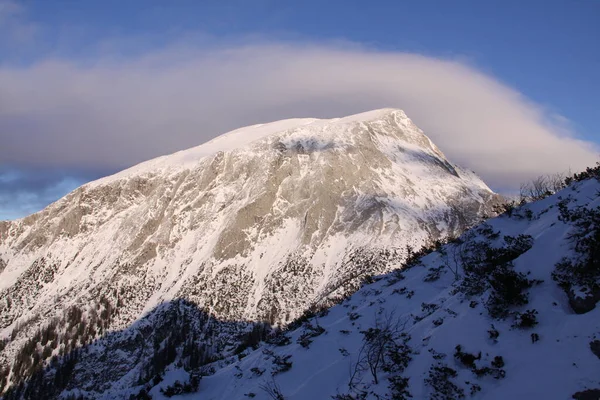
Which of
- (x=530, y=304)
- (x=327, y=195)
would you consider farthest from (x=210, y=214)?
(x=530, y=304)

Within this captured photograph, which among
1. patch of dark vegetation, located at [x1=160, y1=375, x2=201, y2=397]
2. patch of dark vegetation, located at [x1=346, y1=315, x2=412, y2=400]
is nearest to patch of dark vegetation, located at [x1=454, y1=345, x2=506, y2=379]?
patch of dark vegetation, located at [x1=346, y1=315, x2=412, y2=400]

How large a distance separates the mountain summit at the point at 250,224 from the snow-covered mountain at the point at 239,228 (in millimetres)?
374

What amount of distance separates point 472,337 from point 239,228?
95624 mm

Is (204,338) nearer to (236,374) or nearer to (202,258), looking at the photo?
(202,258)

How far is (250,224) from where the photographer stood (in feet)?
350

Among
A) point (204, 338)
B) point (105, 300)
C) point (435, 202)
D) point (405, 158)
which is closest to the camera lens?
point (204, 338)

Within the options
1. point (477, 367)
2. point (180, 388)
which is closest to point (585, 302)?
point (477, 367)

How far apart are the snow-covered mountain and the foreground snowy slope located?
54.0 meters

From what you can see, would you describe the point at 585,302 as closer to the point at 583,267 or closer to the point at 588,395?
the point at 583,267

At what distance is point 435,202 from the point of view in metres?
107

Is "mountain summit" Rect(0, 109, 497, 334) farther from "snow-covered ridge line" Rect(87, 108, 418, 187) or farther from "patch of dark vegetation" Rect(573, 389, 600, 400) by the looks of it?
"patch of dark vegetation" Rect(573, 389, 600, 400)

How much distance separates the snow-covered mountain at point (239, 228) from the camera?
294ft

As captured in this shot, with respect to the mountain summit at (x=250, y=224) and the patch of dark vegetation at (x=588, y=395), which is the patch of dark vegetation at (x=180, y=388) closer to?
the patch of dark vegetation at (x=588, y=395)

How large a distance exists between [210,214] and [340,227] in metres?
36.4
